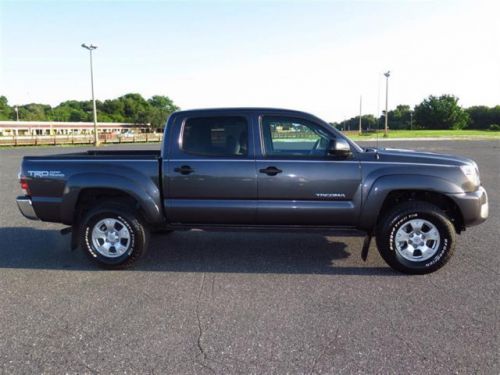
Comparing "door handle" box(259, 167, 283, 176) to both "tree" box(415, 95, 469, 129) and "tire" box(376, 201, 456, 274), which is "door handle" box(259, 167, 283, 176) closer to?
"tire" box(376, 201, 456, 274)

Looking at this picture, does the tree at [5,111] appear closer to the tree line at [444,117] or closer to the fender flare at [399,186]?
the tree line at [444,117]

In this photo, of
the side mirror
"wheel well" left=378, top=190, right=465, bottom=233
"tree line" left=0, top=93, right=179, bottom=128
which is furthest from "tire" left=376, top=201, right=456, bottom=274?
"tree line" left=0, top=93, right=179, bottom=128

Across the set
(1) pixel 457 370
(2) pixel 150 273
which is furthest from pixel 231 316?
(1) pixel 457 370

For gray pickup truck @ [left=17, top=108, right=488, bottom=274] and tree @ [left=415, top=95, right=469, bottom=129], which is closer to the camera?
gray pickup truck @ [left=17, top=108, right=488, bottom=274]

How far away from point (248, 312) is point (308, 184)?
1609 millimetres

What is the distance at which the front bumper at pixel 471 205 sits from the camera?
408 centimetres

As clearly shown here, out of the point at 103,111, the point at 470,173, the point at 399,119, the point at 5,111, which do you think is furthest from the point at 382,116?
the point at 5,111

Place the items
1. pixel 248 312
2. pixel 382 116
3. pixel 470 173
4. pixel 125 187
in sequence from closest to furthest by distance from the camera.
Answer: pixel 248 312, pixel 470 173, pixel 125 187, pixel 382 116

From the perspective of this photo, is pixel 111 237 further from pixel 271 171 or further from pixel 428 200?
pixel 428 200

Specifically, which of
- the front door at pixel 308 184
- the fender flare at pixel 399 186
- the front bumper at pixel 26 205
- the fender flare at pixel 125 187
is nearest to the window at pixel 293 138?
the front door at pixel 308 184

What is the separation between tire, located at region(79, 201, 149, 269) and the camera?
14.2ft

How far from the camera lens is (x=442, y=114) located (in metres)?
95.8

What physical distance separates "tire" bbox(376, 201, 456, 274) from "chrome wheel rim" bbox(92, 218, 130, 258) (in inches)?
119

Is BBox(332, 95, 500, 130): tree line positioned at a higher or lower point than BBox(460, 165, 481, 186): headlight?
higher
